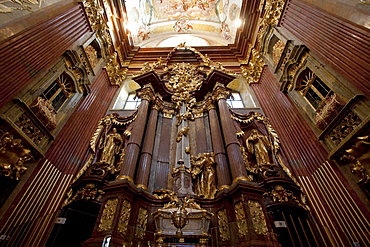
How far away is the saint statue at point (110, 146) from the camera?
23.4 ft

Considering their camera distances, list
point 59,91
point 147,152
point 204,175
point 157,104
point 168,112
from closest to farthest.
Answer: point 204,175
point 147,152
point 59,91
point 157,104
point 168,112

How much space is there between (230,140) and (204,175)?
1447mm

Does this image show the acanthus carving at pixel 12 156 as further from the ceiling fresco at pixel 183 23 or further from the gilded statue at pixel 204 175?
the ceiling fresco at pixel 183 23

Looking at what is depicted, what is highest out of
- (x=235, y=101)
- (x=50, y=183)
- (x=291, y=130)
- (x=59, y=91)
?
(x=235, y=101)

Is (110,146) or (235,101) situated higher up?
(235,101)

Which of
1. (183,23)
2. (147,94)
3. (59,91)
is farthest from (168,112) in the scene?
(183,23)

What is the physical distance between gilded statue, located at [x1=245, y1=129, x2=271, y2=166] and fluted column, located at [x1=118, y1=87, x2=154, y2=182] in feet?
Result: 13.0

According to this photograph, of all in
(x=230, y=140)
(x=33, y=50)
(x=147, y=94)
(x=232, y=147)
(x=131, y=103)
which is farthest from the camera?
(x=131, y=103)

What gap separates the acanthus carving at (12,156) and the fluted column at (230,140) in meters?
5.48

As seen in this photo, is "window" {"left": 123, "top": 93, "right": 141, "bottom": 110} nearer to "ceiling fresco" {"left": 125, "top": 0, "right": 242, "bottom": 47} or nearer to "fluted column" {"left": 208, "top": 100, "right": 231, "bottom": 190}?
Answer: "fluted column" {"left": 208, "top": 100, "right": 231, "bottom": 190}

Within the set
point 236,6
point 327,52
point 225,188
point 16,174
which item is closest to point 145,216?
point 225,188

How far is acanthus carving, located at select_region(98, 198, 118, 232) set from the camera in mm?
4465

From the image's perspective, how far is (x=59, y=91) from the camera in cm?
714

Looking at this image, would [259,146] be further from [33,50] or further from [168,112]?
[33,50]
